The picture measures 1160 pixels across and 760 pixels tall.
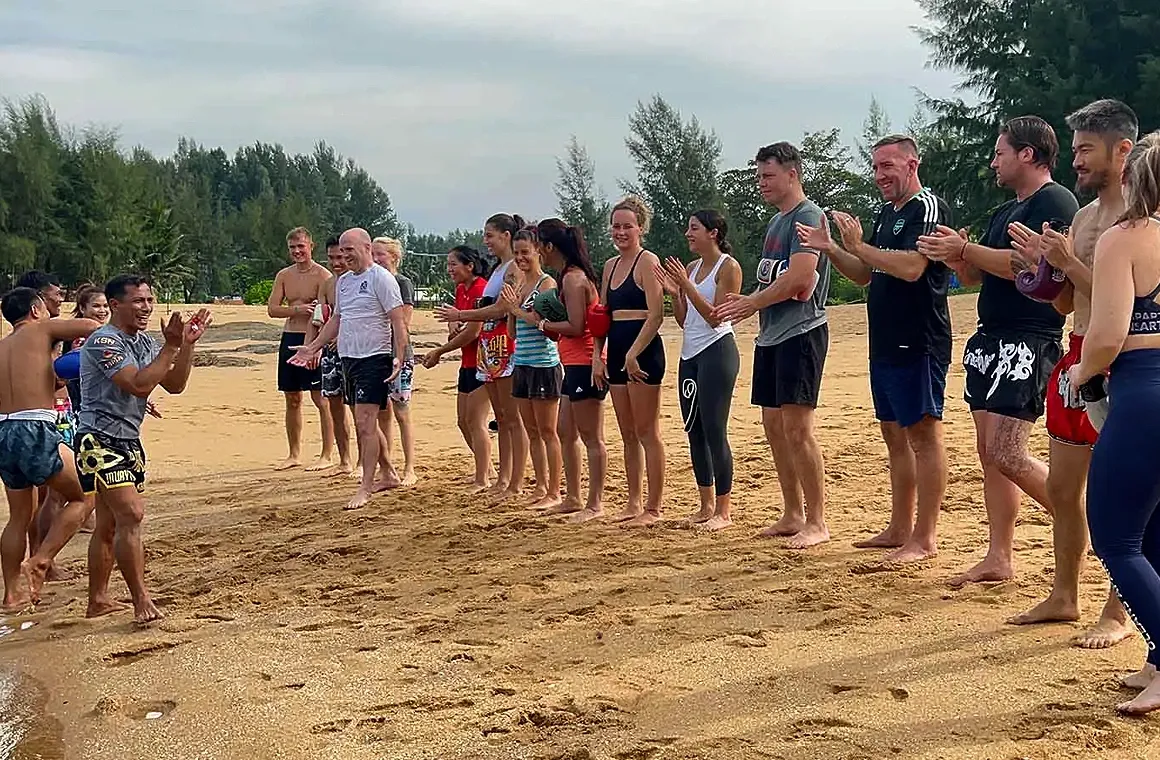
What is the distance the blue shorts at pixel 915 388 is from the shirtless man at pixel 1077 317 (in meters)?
1.18

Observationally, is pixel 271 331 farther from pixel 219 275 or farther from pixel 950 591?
pixel 219 275

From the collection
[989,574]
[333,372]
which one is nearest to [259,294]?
[333,372]

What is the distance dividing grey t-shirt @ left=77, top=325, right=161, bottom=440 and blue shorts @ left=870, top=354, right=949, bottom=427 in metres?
3.84

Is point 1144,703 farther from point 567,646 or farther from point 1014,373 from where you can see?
point 567,646

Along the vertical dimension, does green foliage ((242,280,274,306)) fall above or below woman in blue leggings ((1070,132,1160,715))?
above

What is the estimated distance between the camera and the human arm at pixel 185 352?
549cm

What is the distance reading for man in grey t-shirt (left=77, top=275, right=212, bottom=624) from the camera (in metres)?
5.55

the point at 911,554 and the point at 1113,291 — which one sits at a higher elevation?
the point at 1113,291

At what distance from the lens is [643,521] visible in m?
7.28

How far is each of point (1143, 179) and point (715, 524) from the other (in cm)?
387

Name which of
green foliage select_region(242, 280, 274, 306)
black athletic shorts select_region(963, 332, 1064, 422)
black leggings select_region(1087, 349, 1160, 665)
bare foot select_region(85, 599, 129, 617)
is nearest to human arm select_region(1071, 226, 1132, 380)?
black leggings select_region(1087, 349, 1160, 665)

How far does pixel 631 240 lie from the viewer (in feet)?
24.2

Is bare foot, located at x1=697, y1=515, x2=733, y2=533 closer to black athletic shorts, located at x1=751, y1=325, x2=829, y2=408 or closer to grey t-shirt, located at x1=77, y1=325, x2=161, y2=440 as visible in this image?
black athletic shorts, located at x1=751, y1=325, x2=829, y2=408

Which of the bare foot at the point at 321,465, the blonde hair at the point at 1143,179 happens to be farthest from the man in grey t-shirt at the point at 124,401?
the bare foot at the point at 321,465
